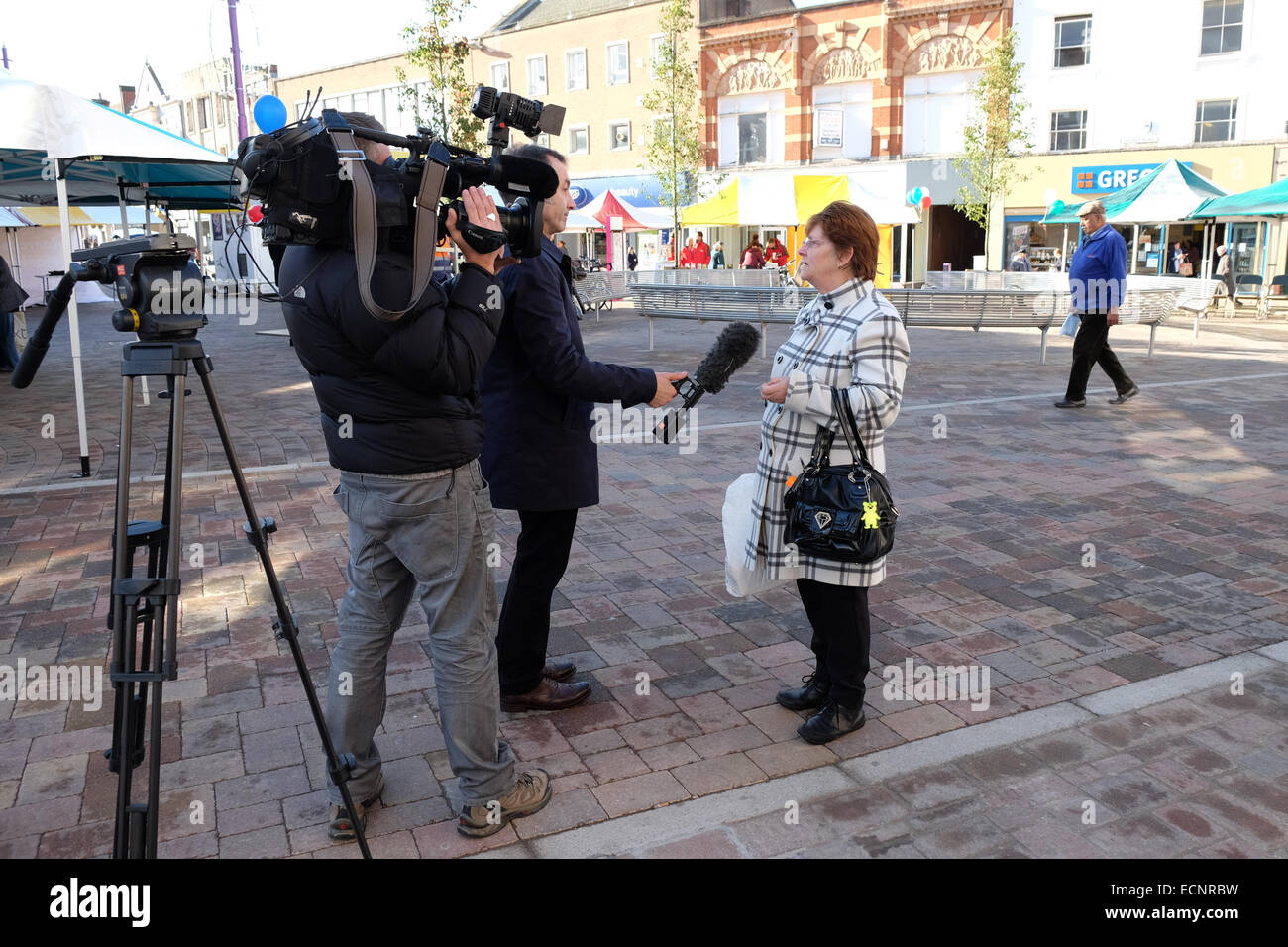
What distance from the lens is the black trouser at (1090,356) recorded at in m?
8.98

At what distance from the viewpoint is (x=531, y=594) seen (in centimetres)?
343

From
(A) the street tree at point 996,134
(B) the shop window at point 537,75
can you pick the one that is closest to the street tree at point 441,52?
(A) the street tree at point 996,134

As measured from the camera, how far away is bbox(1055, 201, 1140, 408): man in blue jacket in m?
8.87

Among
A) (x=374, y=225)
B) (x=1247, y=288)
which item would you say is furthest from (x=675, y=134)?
(x=374, y=225)

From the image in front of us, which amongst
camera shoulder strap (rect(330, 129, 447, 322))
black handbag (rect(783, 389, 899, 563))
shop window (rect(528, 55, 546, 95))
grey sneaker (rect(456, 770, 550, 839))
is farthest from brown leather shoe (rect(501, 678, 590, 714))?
shop window (rect(528, 55, 546, 95))

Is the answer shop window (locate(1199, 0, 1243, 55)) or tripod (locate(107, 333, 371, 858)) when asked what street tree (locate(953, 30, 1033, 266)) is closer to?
shop window (locate(1199, 0, 1243, 55))

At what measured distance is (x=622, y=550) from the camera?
5.37 m

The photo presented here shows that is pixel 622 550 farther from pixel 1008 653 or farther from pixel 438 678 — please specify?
pixel 438 678

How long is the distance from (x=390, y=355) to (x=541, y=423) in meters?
0.91

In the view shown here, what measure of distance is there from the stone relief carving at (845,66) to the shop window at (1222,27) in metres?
8.76

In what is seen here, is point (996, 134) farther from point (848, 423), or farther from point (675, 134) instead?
point (848, 423)

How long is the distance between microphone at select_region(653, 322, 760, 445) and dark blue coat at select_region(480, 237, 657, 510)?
0.38 feet

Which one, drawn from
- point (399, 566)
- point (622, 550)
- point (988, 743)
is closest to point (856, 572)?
point (988, 743)

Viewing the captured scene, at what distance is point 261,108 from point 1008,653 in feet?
10.8
